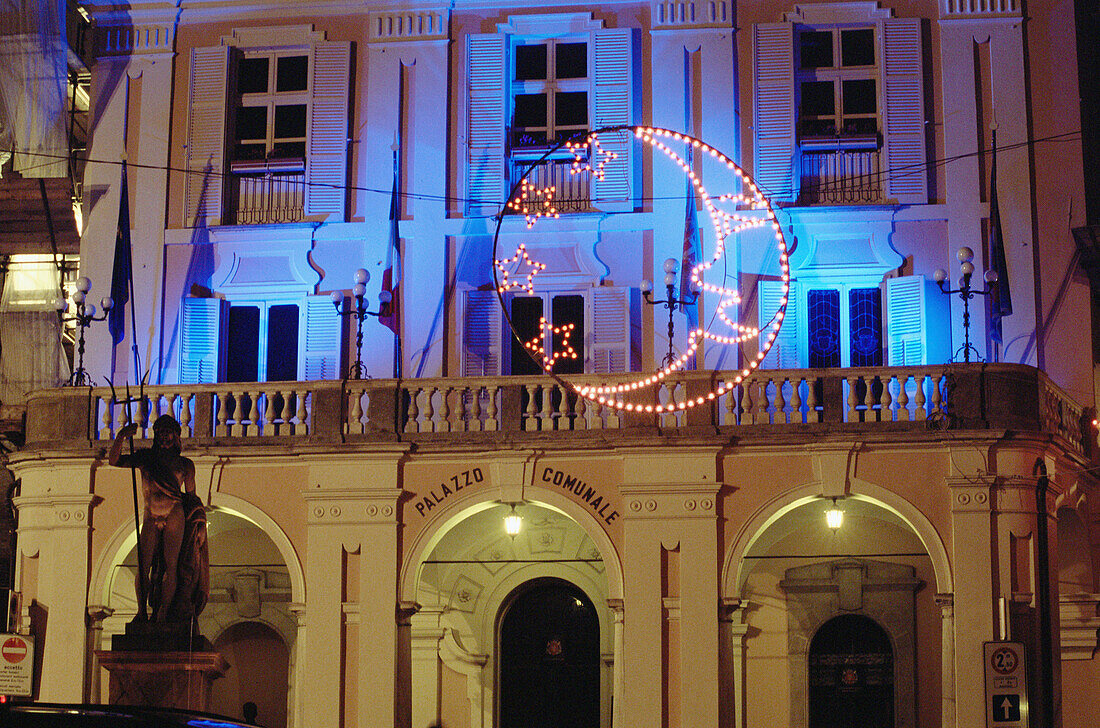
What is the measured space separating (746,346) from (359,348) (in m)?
5.52

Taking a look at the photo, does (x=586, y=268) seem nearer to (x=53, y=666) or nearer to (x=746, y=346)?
(x=746, y=346)

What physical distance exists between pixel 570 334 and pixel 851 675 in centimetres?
634

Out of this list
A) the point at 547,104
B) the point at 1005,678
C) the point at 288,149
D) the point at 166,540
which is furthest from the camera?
the point at 288,149

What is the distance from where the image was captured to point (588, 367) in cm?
2219

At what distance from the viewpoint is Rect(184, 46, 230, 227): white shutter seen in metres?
23.3

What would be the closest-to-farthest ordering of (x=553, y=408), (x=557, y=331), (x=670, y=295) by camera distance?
(x=670, y=295)
(x=553, y=408)
(x=557, y=331)

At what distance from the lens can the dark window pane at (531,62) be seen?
2334cm

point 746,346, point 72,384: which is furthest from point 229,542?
point 746,346

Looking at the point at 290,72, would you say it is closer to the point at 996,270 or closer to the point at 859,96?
the point at 859,96

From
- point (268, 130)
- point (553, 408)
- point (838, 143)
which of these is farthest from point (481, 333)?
point (838, 143)

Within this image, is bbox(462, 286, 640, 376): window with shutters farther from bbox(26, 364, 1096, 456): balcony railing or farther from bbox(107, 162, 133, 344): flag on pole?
bbox(107, 162, 133, 344): flag on pole

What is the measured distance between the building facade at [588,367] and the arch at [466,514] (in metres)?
0.06

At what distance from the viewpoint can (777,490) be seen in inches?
786

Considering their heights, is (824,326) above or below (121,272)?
below
